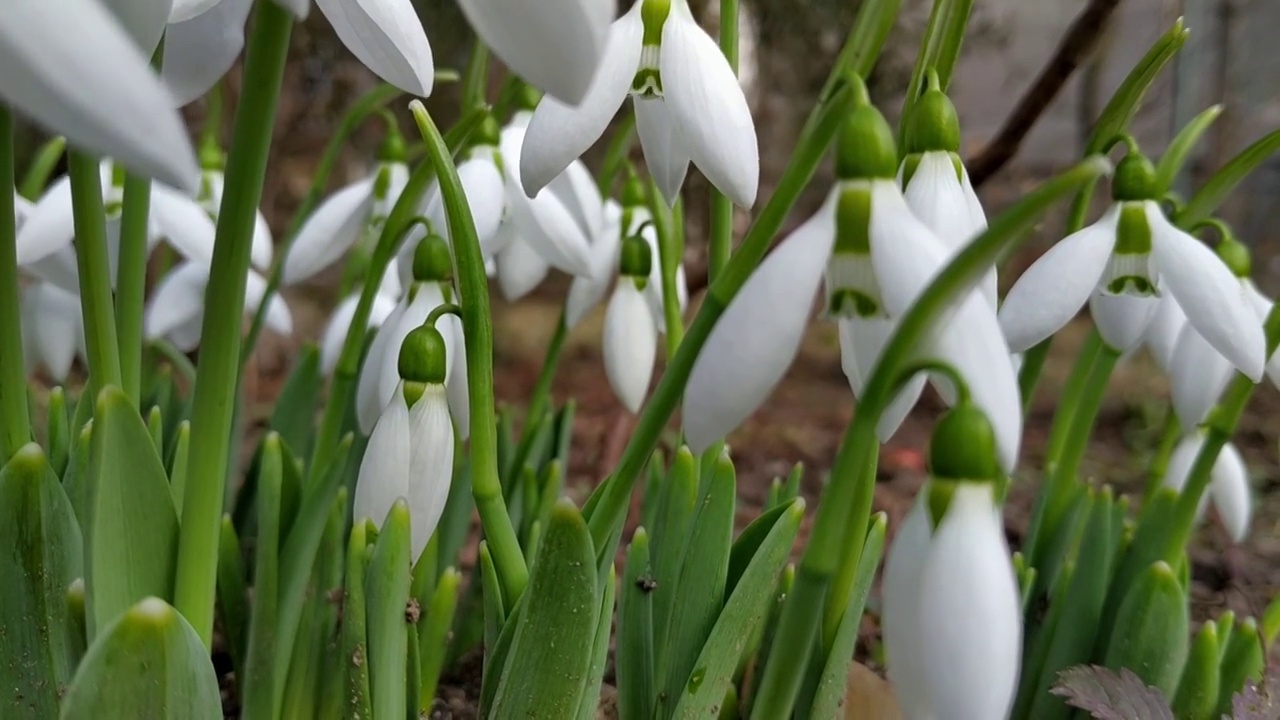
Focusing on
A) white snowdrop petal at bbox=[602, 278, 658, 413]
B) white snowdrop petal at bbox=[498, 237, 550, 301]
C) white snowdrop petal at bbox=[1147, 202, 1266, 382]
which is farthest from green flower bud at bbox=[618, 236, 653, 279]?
white snowdrop petal at bbox=[1147, 202, 1266, 382]

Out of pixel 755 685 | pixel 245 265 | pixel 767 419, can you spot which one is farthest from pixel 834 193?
pixel 767 419

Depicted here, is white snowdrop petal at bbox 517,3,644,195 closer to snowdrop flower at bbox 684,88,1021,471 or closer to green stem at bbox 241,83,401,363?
snowdrop flower at bbox 684,88,1021,471

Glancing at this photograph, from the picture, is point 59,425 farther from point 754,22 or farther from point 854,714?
point 754,22

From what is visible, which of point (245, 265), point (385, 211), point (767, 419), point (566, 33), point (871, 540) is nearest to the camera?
point (566, 33)

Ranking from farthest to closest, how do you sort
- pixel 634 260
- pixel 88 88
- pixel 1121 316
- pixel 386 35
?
1. pixel 634 260
2. pixel 1121 316
3. pixel 386 35
4. pixel 88 88

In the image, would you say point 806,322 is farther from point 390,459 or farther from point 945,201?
point 390,459

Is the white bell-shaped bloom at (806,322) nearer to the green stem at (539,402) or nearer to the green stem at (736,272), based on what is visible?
the green stem at (736,272)

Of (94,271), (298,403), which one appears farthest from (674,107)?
(298,403)
